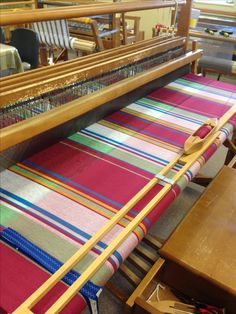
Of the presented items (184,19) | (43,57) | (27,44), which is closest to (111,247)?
(184,19)

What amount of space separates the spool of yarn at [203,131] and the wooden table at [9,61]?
6.25 feet

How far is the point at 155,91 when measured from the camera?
151 centimetres

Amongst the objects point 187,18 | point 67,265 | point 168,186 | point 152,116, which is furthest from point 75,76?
point 187,18

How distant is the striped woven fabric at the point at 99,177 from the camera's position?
2.27 feet

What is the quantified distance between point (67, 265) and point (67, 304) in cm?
7

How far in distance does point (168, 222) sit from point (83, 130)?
2.91ft

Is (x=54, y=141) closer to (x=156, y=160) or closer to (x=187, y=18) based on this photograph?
(x=156, y=160)

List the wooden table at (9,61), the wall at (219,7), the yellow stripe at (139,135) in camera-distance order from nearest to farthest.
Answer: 1. the yellow stripe at (139,135)
2. the wooden table at (9,61)
3. the wall at (219,7)

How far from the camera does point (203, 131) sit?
43.6 inches

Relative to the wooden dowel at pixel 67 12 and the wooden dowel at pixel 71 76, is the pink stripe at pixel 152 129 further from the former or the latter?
the wooden dowel at pixel 67 12

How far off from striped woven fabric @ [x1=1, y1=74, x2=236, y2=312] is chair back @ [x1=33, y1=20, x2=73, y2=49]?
6.56ft

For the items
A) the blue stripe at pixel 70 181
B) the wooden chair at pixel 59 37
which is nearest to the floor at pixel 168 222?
the blue stripe at pixel 70 181

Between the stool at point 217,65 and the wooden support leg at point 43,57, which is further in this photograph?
the wooden support leg at point 43,57

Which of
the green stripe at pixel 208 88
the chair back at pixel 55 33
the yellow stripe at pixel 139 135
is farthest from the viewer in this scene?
the chair back at pixel 55 33
